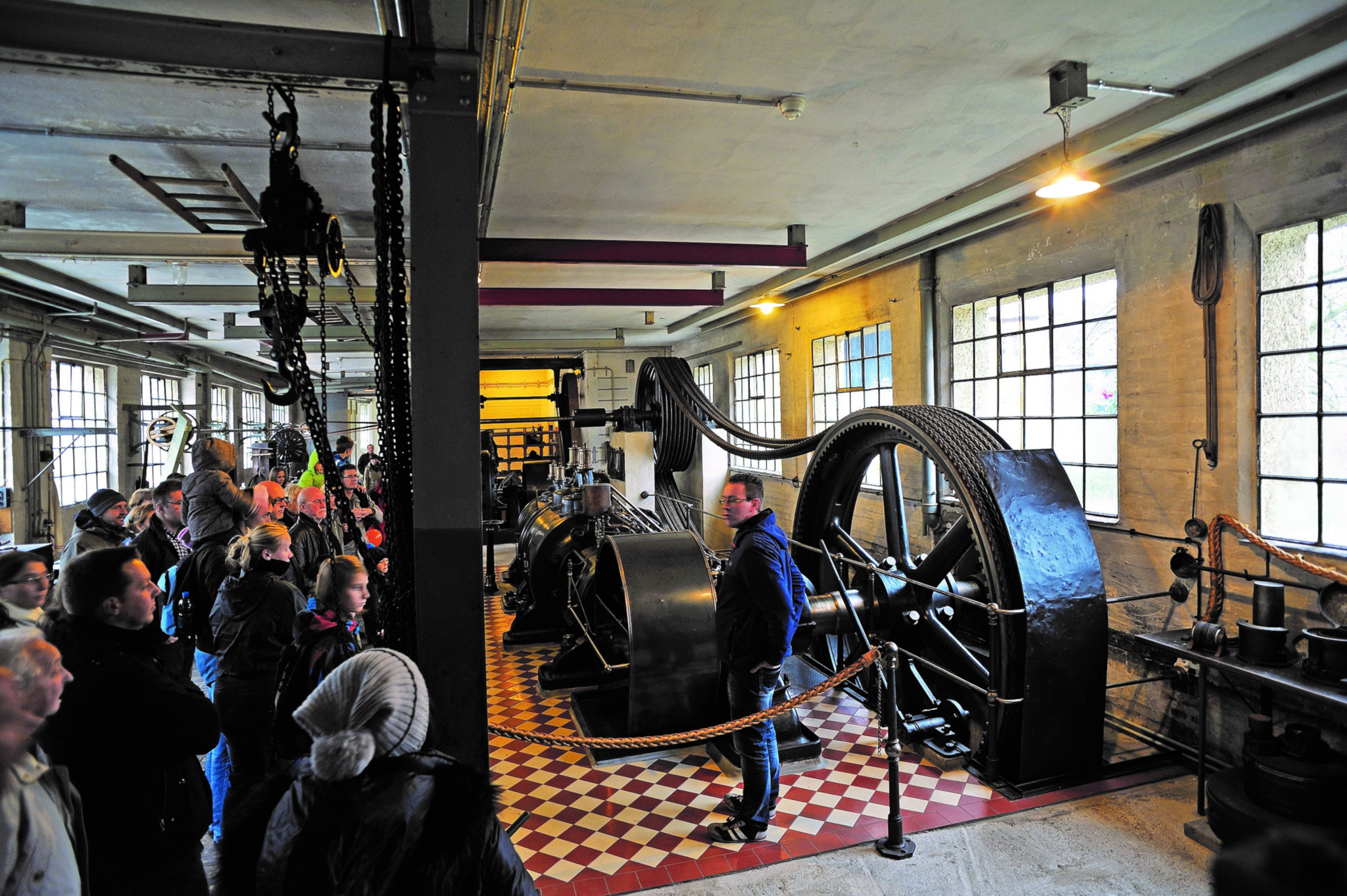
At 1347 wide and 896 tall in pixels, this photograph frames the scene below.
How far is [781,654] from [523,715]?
7.36 feet

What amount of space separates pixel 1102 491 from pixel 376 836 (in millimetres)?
5189

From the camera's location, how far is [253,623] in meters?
2.81

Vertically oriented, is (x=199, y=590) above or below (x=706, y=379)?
below

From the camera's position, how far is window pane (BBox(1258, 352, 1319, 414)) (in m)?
3.75

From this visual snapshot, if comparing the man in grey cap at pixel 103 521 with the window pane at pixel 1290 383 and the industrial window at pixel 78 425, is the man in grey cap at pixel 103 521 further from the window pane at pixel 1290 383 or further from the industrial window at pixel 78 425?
the window pane at pixel 1290 383

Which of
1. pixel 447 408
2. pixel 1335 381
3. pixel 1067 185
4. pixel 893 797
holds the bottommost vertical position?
pixel 893 797

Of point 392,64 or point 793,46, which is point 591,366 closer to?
point 793,46

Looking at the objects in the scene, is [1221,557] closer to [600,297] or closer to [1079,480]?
[1079,480]

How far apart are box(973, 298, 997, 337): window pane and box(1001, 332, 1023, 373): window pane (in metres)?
0.16

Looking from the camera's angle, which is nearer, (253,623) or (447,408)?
(447,408)

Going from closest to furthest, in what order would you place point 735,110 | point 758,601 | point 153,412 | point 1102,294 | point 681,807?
point 758,601, point 681,807, point 735,110, point 1102,294, point 153,412

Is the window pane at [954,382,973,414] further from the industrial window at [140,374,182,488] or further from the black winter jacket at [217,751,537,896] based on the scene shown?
the industrial window at [140,374,182,488]

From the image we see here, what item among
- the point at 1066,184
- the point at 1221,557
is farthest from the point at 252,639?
the point at 1221,557

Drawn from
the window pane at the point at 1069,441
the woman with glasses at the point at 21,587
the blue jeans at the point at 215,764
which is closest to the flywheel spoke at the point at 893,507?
the window pane at the point at 1069,441
